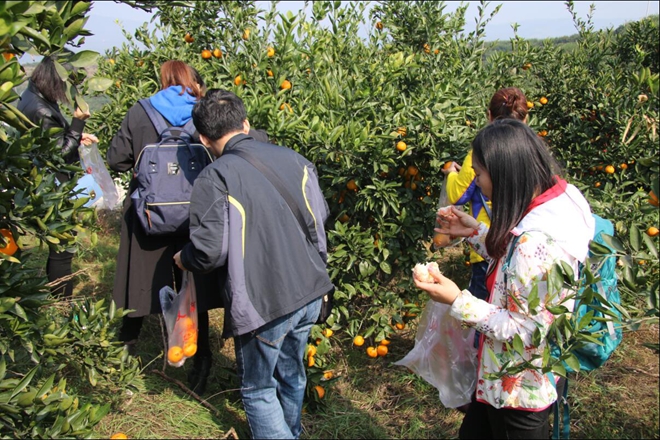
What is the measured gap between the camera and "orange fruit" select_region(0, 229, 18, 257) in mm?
1465

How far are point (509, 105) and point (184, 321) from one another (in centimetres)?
183

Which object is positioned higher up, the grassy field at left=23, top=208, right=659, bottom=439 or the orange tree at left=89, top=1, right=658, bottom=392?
the orange tree at left=89, top=1, right=658, bottom=392

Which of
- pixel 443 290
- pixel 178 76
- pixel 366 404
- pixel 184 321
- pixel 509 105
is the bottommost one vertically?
pixel 366 404

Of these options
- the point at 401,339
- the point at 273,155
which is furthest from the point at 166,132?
the point at 401,339

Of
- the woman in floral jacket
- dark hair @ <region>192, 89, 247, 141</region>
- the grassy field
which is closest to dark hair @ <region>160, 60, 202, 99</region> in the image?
dark hair @ <region>192, 89, 247, 141</region>

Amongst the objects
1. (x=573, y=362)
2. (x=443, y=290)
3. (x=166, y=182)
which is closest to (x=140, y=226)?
(x=166, y=182)

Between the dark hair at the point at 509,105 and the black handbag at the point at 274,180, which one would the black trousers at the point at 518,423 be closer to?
the black handbag at the point at 274,180

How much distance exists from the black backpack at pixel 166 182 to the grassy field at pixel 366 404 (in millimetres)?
656

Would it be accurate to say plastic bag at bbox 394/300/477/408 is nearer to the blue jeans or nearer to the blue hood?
the blue jeans

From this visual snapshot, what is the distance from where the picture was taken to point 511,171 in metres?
1.67

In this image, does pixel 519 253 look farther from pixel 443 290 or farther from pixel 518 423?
pixel 518 423

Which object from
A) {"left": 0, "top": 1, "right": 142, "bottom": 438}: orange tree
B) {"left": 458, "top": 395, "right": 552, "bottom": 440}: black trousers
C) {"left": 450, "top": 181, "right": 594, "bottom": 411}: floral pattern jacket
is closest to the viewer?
{"left": 0, "top": 1, "right": 142, "bottom": 438}: orange tree

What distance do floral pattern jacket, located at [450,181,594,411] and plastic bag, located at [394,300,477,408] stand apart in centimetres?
37

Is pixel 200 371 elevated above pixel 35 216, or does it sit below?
below
